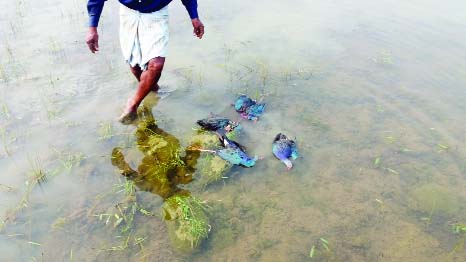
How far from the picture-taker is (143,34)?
4.43 m

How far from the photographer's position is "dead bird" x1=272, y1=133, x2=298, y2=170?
4.15 m

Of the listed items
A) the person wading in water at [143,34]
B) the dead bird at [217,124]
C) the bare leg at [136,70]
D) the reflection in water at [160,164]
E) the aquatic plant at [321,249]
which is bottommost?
the reflection in water at [160,164]

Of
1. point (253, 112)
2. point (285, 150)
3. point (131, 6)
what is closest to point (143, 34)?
point (131, 6)

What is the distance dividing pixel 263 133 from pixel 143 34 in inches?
69.6

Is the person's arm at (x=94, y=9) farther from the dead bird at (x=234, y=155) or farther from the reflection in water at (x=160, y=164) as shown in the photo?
the dead bird at (x=234, y=155)

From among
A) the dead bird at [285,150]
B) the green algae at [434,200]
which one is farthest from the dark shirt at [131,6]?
the green algae at [434,200]

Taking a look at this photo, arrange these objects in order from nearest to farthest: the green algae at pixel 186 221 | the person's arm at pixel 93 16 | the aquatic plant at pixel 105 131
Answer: the green algae at pixel 186 221
the person's arm at pixel 93 16
the aquatic plant at pixel 105 131

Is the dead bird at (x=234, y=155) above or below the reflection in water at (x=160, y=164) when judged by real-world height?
above

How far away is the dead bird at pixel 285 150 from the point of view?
4.15 metres

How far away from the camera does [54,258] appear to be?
10.0 ft

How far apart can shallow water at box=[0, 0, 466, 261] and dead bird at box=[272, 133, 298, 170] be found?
84 millimetres

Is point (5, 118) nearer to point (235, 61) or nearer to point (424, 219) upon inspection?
point (235, 61)

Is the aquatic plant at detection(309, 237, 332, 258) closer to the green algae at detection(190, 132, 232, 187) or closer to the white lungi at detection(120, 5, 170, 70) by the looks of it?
the green algae at detection(190, 132, 232, 187)

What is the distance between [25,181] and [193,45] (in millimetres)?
3794
